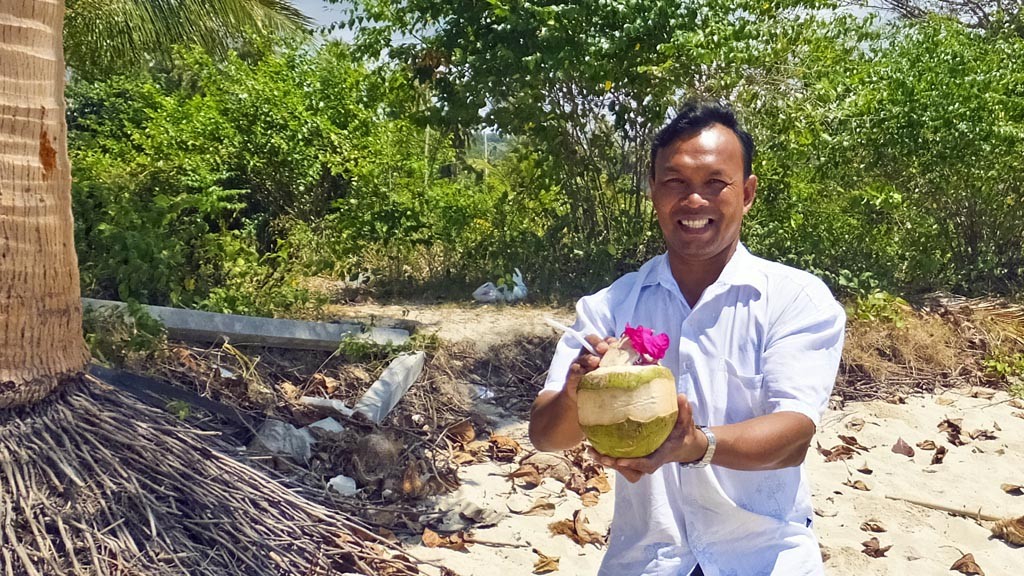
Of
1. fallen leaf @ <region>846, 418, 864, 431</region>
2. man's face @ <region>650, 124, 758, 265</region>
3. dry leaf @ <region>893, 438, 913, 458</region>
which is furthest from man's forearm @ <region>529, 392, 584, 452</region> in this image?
fallen leaf @ <region>846, 418, 864, 431</region>

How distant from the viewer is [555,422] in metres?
1.87

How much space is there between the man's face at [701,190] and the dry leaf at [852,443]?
3641 mm

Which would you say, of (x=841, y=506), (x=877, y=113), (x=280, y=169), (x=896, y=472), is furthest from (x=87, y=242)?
(x=877, y=113)

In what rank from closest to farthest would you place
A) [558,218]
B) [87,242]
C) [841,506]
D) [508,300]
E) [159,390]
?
[159,390], [841,506], [87,242], [508,300], [558,218]

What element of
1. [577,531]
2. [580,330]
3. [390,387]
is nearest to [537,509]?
[577,531]

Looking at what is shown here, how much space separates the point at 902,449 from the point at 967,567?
4.95 feet

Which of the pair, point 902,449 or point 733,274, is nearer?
point 733,274

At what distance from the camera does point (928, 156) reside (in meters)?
6.86

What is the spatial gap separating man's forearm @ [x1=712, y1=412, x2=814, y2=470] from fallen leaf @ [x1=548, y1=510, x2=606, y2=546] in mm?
2189

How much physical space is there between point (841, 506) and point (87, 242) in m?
4.53

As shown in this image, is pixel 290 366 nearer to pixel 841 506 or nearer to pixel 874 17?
pixel 841 506

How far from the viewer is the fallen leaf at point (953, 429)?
5.22 metres

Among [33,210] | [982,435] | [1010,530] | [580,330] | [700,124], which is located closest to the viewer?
[700,124]

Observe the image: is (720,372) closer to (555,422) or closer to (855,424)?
(555,422)
